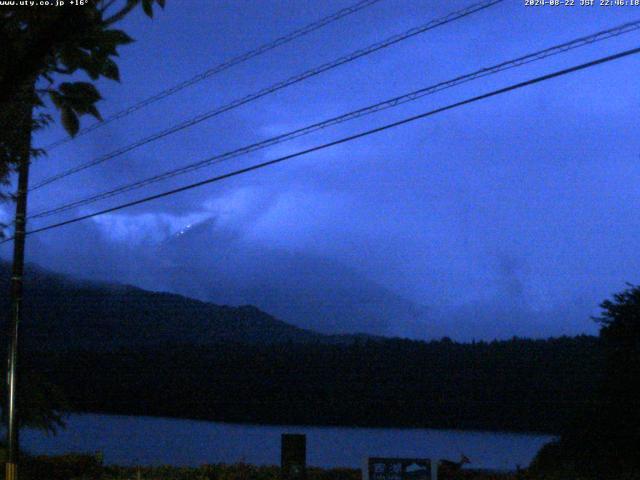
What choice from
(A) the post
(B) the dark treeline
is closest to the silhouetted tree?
(A) the post

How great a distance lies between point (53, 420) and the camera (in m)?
20.2

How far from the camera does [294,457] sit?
15258 millimetres

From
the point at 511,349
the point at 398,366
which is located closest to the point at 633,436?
the point at 511,349

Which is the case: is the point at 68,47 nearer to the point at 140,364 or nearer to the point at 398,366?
the point at 398,366

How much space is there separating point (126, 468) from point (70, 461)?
57.7 inches

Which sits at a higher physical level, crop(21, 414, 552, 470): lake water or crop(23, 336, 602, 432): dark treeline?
crop(23, 336, 602, 432): dark treeline

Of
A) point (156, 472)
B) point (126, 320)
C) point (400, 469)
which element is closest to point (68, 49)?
point (400, 469)

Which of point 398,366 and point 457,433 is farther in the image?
point 398,366

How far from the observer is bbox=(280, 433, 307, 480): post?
15.1m

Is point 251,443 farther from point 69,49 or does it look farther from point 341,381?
point 69,49

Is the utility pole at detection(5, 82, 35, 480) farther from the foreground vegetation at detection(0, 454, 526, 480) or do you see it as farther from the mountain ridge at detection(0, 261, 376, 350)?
the mountain ridge at detection(0, 261, 376, 350)

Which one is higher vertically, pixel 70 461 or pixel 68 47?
pixel 68 47

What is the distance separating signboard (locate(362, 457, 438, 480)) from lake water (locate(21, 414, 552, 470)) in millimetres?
10892

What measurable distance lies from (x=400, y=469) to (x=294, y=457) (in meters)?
2.77
